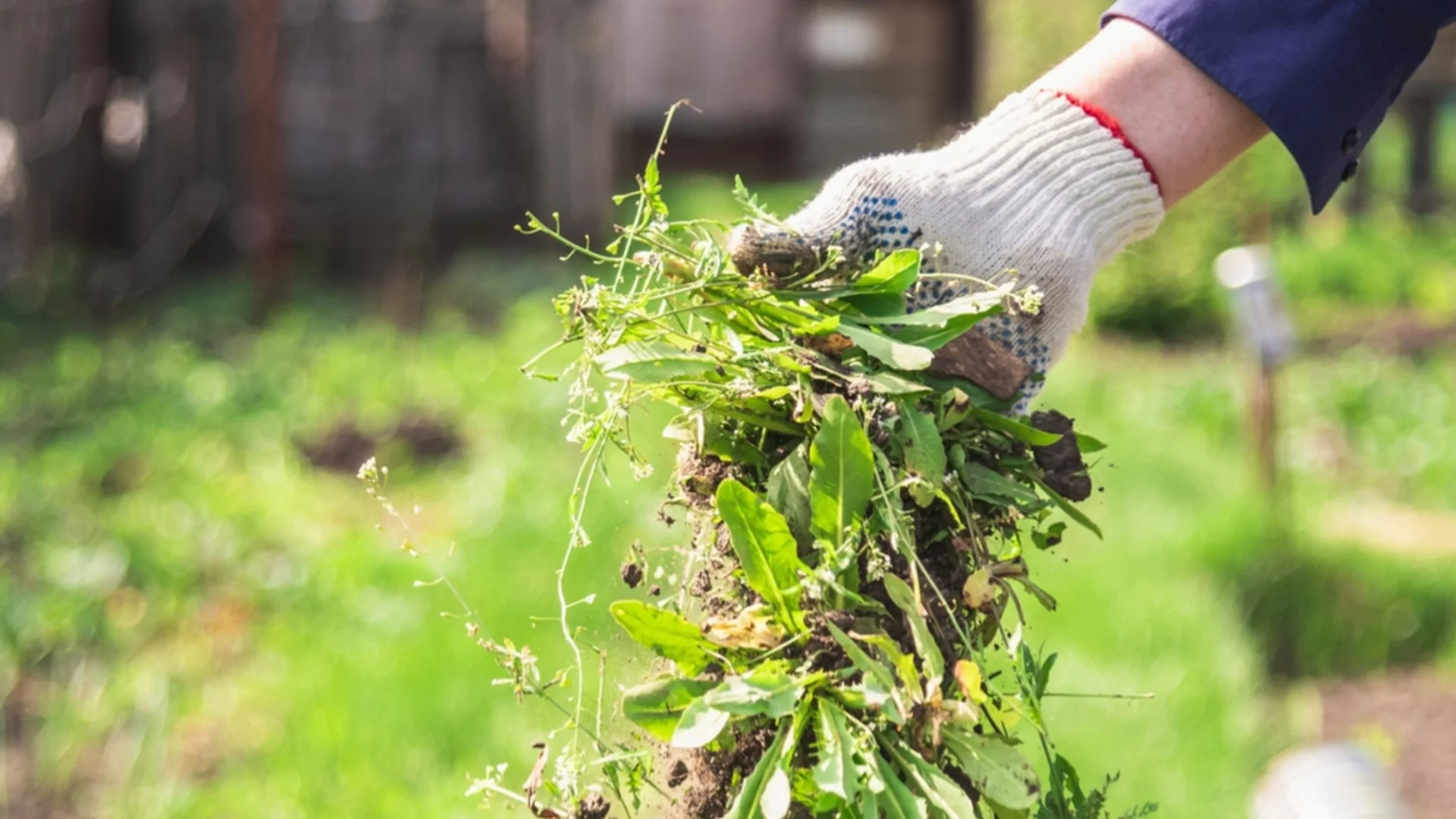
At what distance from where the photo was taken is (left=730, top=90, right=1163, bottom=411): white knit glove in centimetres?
152

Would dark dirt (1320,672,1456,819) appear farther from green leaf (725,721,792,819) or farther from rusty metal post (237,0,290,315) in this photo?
rusty metal post (237,0,290,315)

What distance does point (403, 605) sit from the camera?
156 inches

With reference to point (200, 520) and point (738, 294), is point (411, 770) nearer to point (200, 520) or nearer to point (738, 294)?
point (200, 520)

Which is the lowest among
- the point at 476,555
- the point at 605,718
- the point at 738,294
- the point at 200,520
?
the point at 200,520

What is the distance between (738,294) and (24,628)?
344cm

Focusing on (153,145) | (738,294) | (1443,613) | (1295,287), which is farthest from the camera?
(1295,287)

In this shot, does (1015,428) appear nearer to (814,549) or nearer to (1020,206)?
(814,549)

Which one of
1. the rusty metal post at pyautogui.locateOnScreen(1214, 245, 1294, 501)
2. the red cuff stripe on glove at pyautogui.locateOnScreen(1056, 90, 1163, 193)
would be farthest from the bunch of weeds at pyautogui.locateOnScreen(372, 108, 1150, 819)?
the rusty metal post at pyautogui.locateOnScreen(1214, 245, 1294, 501)

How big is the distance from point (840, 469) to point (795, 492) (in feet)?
0.24

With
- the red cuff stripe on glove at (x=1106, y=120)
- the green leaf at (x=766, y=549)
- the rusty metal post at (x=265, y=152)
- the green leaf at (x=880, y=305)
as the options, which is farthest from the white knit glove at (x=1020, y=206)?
the rusty metal post at (x=265, y=152)

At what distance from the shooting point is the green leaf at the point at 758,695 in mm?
1146

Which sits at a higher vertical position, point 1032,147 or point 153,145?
point 1032,147

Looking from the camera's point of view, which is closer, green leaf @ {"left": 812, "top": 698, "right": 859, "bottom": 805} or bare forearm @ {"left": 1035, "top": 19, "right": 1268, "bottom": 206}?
green leaf @ {"left": 812, "top": 698, "right": 859, "bottom": 805}

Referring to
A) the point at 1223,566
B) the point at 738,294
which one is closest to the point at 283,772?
the point at 738,294
